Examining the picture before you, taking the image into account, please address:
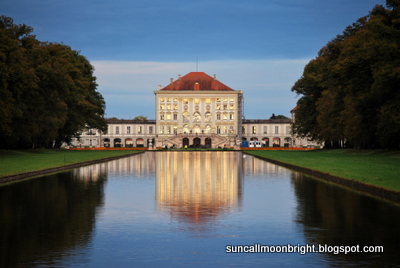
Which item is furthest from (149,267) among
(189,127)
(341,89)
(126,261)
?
(189,127)

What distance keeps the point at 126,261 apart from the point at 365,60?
40576 millimetres

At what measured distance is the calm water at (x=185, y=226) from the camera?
8.55 meters

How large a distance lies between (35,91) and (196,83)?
Answer: 9602 centimetres

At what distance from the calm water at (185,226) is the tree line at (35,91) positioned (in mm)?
25935

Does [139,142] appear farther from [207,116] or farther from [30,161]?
[30,161]

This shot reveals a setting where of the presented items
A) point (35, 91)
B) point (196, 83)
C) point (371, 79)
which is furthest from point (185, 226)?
point (196, 83)

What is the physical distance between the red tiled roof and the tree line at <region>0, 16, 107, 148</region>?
64.7m

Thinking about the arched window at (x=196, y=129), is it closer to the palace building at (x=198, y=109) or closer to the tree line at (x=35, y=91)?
the palace building at (x=198, y=109)

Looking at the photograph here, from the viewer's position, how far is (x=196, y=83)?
5787 inches

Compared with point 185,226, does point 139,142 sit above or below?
above

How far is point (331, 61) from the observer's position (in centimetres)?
6294

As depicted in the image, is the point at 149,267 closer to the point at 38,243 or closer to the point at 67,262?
the point at 67,262

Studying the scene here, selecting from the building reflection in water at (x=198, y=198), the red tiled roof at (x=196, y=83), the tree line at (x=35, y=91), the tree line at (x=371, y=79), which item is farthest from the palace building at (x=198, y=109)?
the building reflection in water at (x=198, y=198)

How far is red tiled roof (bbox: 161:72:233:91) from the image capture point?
147m
